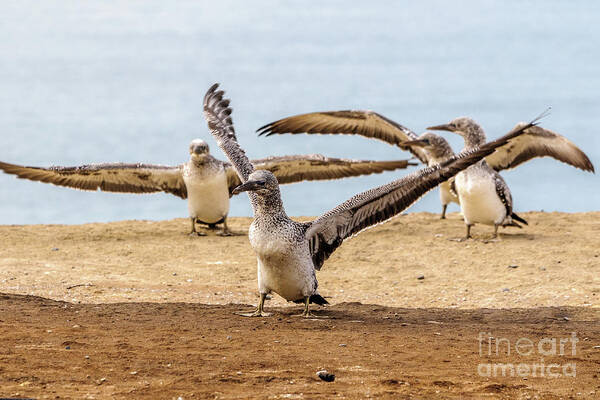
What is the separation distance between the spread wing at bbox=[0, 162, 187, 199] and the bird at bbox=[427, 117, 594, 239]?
16.8 ft

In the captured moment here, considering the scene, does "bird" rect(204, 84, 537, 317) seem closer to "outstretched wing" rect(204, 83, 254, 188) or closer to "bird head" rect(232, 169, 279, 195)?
"bird head" rect(232, 169, 279, 195)

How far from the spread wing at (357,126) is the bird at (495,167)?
3.88 feet

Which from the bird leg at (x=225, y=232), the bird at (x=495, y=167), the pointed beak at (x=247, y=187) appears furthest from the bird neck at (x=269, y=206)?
the bird leg at (x=225, y=232)

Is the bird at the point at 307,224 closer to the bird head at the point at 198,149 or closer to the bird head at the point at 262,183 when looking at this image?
the bird head at the point at 262,183

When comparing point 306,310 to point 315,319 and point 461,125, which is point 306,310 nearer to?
point 315,319

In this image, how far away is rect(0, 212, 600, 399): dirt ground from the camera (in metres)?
6.40

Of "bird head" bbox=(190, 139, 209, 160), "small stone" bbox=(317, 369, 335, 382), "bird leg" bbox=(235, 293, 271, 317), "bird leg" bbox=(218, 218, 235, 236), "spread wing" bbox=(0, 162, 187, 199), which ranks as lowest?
"small stone" bbox=(317, 369, 335, 382)

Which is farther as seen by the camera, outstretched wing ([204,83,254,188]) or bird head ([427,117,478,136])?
bird head ([427,117,478,136])

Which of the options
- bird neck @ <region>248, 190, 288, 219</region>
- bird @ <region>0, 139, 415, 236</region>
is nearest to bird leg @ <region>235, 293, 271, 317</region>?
bird neck @ <region>248, 190, 288, 219</region>

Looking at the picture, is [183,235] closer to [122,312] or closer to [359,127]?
[359,127]

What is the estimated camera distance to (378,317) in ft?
31.3

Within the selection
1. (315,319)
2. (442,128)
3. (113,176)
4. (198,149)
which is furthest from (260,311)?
(113,176)

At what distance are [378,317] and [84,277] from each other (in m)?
4.99

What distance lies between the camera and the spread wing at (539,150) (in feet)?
57.1
